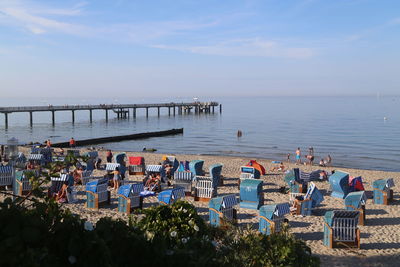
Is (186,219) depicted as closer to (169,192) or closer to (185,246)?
(185,246)

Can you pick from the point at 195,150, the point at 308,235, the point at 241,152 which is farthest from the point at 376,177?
the point at 195,150

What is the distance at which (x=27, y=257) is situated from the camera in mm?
2584

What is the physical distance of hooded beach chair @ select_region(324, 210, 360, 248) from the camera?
890 centimetres

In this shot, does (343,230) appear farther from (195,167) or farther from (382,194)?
(195,167)

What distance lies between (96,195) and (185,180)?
3.29 metres

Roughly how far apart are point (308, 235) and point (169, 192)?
3880 millimetres

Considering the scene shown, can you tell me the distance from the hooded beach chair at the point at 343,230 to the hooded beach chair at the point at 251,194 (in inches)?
127

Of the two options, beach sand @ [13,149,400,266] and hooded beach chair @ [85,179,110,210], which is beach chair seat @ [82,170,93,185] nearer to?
beach sand @ [13,149,400,266]

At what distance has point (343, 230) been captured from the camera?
29.2ft

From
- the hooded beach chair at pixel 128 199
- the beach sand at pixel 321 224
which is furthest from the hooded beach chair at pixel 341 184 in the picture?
the hooded beach chair at pixel 128 199

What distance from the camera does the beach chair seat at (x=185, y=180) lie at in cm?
1396

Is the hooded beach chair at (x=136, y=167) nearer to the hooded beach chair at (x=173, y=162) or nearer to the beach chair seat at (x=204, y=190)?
the hooded beach chair at (x=173, y=162)

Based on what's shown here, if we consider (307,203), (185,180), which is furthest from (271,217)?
(185,180)

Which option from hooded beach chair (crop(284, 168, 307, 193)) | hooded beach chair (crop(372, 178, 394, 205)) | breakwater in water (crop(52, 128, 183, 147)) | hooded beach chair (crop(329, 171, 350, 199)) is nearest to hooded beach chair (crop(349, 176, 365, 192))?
hooded beach chair (crop(329, 171, 350, 199))
